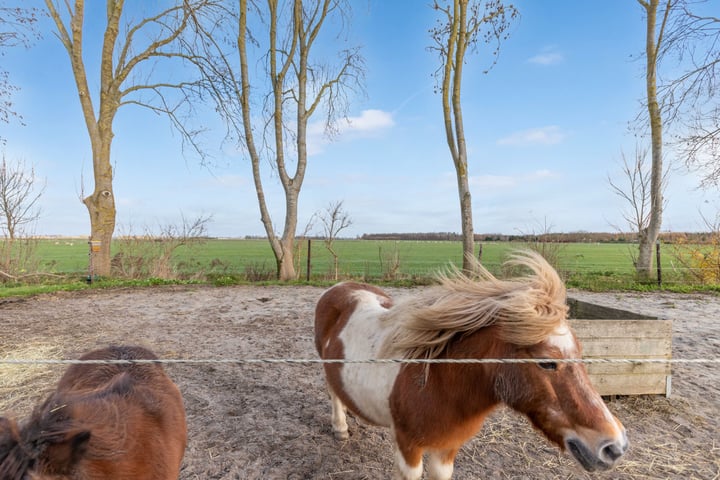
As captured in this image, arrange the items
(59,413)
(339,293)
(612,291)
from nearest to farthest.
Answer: (59,413) → (339,293) → (612,291)

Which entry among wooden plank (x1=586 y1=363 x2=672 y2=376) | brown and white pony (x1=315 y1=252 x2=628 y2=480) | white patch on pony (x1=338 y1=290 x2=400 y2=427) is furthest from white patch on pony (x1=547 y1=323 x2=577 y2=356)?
wooden plank (x1=586 y1=363 x2=672 y2=376)

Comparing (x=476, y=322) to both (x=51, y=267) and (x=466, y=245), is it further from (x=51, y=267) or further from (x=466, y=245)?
(x=51, y=267)

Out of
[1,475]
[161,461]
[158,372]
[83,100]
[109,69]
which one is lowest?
[161,461]

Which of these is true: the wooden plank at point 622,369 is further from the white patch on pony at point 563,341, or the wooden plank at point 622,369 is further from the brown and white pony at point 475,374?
the white patch on pony at point 563,341

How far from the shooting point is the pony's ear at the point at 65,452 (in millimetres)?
958

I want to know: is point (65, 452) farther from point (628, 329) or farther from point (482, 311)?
point (628, 329)

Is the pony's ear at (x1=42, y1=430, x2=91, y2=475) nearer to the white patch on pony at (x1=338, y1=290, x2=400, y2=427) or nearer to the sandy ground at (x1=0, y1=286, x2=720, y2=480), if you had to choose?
the white patch on pony at (x1=338, y1=290, x2=400, y2=427)

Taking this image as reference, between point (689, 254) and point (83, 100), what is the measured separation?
20896mm

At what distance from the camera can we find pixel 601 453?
4.37 feet

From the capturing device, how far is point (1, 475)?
2.82 feet

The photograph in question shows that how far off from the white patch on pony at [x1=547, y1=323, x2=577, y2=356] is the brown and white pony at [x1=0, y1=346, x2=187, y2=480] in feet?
5.55

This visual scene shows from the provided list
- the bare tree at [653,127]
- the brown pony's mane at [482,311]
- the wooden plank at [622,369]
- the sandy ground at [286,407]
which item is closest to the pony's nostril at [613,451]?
the brown pony's mane at [482,311]

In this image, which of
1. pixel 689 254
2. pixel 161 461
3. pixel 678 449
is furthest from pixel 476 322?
pixel 689 254

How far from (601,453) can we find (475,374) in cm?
53
